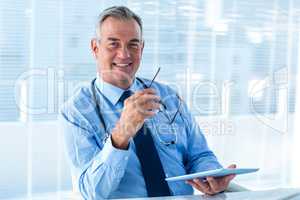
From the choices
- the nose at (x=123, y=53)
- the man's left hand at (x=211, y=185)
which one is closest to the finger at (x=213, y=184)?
the man's left hand at (x=211, y=185)

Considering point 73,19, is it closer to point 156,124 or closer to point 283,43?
point 156,124

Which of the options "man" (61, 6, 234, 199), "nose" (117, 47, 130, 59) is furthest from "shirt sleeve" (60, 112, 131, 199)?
"nose" (117, 47, 130, 59)

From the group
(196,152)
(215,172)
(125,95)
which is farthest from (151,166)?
(215,172)

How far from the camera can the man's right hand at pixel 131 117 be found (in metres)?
1.46

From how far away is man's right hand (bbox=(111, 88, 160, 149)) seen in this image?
4.80 feet

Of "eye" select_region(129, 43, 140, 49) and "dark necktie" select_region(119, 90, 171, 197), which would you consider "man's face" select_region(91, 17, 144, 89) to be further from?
"dark necktie" select_region(119, 90, 171, 197)

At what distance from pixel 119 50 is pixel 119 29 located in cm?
9

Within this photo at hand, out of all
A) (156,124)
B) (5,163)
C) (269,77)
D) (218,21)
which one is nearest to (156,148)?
(156,124)

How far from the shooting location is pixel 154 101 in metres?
1.62

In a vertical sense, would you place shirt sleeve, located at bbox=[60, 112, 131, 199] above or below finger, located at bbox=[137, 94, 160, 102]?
below

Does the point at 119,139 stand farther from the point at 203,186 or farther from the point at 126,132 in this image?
the point at 203,186

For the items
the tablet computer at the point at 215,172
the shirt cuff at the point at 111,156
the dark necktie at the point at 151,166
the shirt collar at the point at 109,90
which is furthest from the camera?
the shirt collar at the point at 109,90

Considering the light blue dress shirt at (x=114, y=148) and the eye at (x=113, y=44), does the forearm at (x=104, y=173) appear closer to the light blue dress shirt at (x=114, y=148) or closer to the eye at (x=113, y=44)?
the light blue dress shirt at (x=114, y=148)

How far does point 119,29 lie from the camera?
1.87m
